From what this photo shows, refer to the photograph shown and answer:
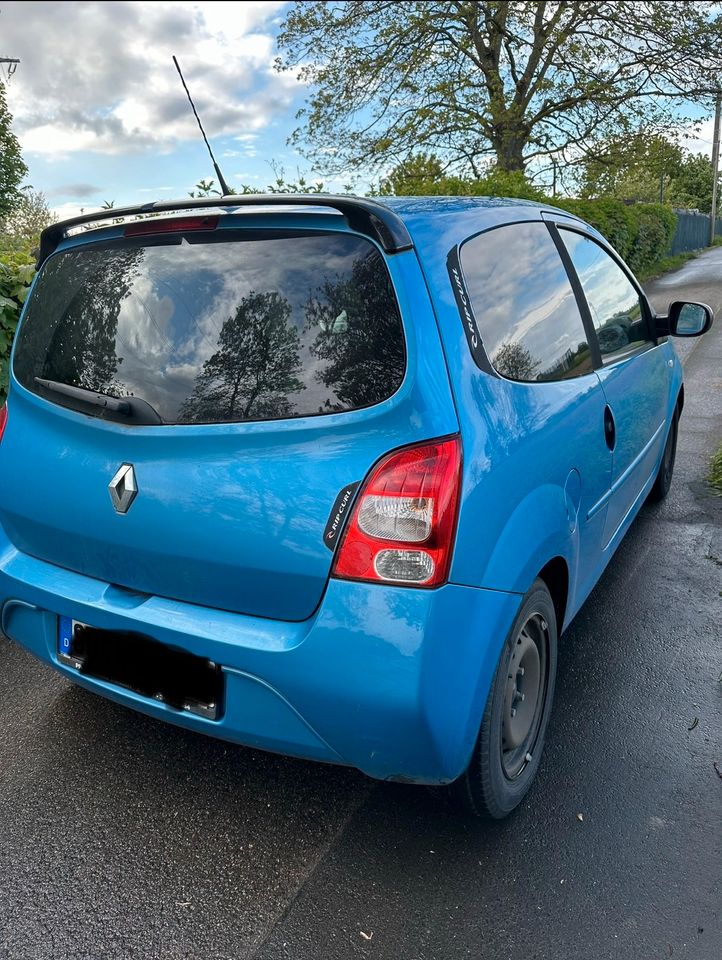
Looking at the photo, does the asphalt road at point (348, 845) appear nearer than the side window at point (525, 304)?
Yes

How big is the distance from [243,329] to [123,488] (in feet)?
1.69

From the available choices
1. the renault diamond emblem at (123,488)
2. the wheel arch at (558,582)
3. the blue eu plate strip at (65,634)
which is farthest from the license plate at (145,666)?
the wheel arch at (558,582)

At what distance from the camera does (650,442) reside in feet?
12.7

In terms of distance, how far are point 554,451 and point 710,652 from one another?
1.45m

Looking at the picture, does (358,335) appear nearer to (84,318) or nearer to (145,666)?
(84,318)

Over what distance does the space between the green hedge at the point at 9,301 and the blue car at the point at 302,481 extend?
2.31m

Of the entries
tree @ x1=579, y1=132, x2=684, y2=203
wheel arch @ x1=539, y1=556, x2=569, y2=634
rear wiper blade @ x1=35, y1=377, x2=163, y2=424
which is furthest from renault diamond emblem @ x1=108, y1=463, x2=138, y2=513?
tree @ x1=579, y1=132, x2=684, y2=203

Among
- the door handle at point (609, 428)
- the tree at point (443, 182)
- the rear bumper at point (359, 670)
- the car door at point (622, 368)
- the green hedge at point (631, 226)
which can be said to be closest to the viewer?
the rear bumper at point (359, 670)

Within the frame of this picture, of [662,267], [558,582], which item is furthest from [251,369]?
[662,267]

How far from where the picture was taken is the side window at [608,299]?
310 centimetres

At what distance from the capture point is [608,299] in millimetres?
3354

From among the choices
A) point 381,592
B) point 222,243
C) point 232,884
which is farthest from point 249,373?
point 232,884

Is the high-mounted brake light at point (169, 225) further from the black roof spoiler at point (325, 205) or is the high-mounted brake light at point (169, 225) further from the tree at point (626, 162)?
the tree at point (626, 162)

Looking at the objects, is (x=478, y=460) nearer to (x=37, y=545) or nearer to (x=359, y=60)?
(x=37, y=545)
